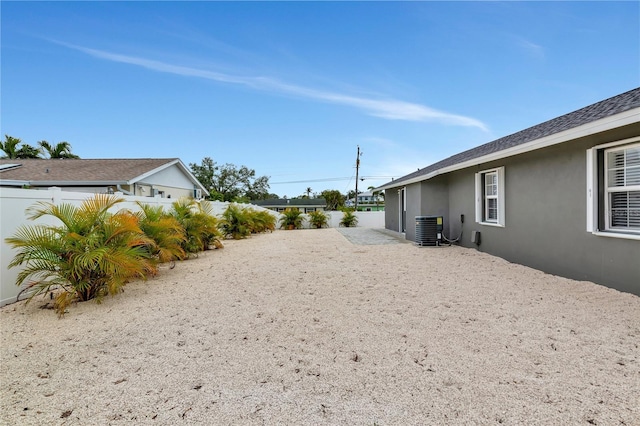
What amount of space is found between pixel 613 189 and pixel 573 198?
0.65 meters

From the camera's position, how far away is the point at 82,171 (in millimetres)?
16125

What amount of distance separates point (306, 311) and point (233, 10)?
34.6 ft

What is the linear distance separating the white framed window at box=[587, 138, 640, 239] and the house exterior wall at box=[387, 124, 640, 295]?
0.15 metres

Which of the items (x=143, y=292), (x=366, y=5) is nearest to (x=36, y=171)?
(x=143, y=292)

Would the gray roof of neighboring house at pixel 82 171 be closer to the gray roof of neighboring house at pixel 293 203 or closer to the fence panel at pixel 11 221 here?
the fence panel at pixel 11 221

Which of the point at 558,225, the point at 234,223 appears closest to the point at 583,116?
the point at 558,225

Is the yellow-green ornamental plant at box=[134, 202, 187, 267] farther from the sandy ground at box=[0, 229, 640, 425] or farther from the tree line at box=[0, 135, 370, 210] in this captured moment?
the tree line at box=[0, 135, 370, 210]

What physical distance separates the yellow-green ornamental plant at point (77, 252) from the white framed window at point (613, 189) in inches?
285

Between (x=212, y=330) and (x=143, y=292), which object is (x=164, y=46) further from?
(x=212, y=330)

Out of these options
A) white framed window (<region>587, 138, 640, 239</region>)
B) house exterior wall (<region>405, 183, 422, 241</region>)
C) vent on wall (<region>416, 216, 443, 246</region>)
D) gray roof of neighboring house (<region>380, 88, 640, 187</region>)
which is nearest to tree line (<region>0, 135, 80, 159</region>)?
house exterior wall (<region>405, 183, 422, 241</region>)

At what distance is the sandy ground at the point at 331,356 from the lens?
83.0 inches

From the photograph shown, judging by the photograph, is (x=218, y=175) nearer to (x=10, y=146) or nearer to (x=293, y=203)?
(x=293, y=203)

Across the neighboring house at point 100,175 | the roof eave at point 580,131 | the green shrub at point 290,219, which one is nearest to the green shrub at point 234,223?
the neighboring house at point 100,175

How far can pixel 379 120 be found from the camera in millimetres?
20328
